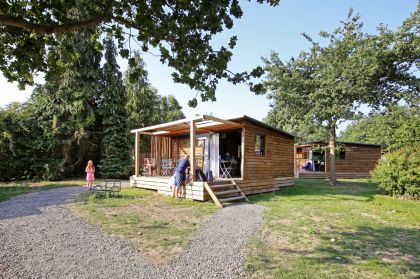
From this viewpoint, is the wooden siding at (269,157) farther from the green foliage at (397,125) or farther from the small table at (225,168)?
the green foliage at (397,125)

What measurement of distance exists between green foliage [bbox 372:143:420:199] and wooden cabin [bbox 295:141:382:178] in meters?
12.3

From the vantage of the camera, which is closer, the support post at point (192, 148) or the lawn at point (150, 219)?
the lawn at point (150, 219)

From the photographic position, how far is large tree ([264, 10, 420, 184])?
52.5 ft

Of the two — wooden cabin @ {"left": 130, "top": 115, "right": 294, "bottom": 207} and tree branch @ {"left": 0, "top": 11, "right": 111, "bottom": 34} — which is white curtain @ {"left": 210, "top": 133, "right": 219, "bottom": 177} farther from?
tree branch @ {"left": 0, "top": 11, "right": 111, "bottom": 34}

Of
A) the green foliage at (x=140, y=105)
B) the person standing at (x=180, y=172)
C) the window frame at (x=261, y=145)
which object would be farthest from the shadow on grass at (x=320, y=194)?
the green foliage at (x=140, y=105)

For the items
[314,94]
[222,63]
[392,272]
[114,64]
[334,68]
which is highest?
[114,64]

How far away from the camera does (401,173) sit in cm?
1139

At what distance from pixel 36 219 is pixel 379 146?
27815 mm

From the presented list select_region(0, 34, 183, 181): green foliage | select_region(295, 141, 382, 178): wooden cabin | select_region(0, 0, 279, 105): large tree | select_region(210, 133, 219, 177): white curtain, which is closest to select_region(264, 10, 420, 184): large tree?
select_region(210, 133, 219, 177): white curtain

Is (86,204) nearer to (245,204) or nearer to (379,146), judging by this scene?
(245,204)

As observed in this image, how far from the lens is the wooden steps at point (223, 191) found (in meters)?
9.95

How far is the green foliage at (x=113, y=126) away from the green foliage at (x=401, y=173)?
50.5ft

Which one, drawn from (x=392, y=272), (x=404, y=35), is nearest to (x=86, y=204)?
(x=392, y=272)

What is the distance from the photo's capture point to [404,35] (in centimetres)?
1602
